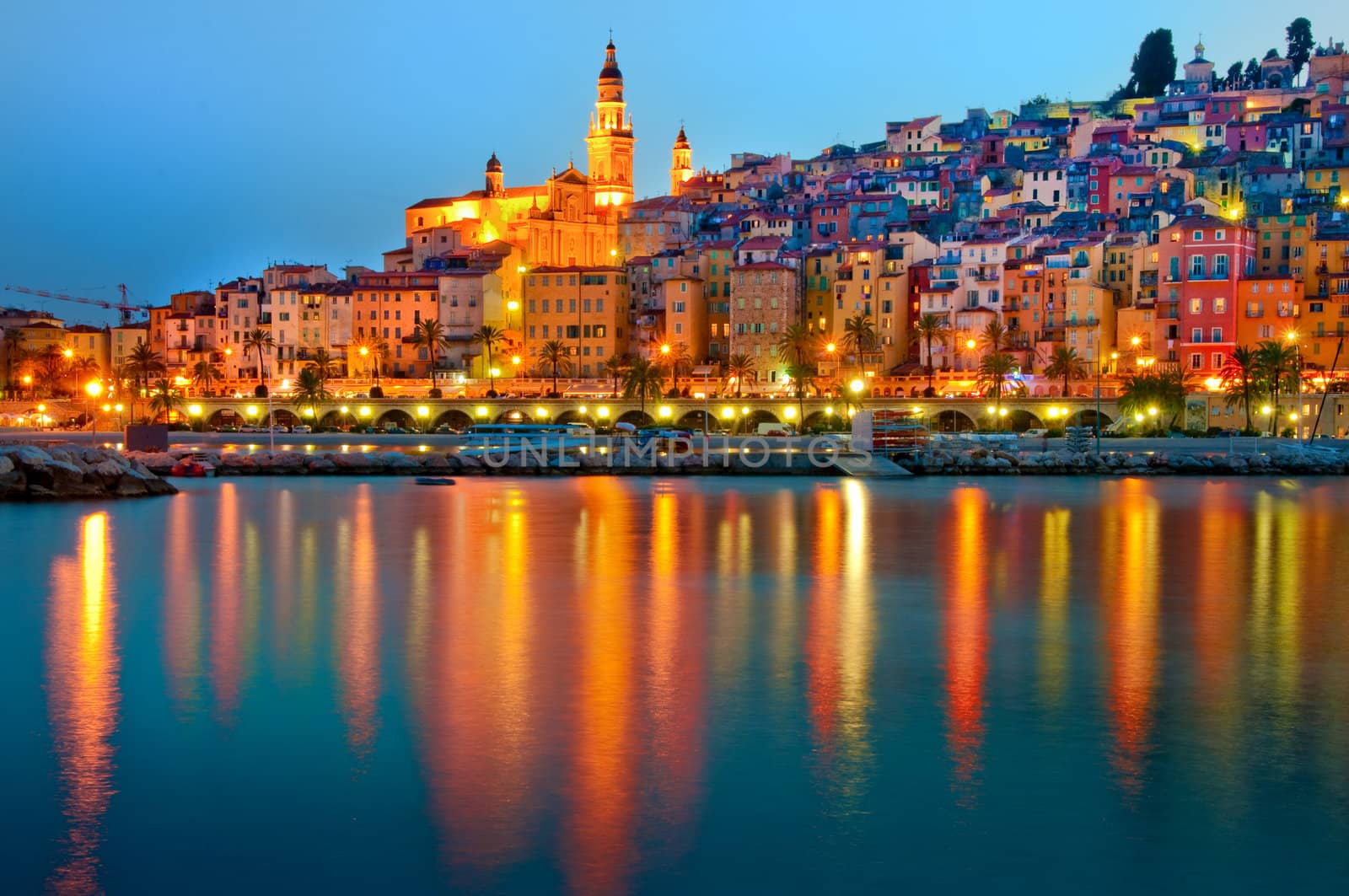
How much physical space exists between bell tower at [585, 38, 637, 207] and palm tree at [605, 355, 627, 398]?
105 feet

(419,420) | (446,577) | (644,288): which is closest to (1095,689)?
(446,577)

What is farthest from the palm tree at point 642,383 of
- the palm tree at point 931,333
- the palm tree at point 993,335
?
the palm tree at point 993,335

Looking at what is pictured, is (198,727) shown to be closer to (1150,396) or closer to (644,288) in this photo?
(1150,396)

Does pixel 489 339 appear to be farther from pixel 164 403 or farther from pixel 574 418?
pixel 164 403

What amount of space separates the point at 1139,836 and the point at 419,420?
6811 centimetres

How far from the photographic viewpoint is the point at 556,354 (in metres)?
83.8

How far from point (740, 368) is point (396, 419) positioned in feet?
64.9

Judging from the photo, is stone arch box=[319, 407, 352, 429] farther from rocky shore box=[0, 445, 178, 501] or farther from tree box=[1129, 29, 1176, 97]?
tree box=[1129, 29, 1176, 97]

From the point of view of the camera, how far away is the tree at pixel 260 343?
94.6 m

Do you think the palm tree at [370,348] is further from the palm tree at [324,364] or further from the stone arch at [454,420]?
the stone arch at [454,420]

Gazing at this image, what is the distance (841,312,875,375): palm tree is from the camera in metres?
80.7

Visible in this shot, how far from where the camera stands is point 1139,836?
10953 millimetres

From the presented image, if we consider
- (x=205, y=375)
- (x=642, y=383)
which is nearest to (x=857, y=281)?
(x=642, y=383)

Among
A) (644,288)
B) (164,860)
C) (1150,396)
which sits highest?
(644,288)
